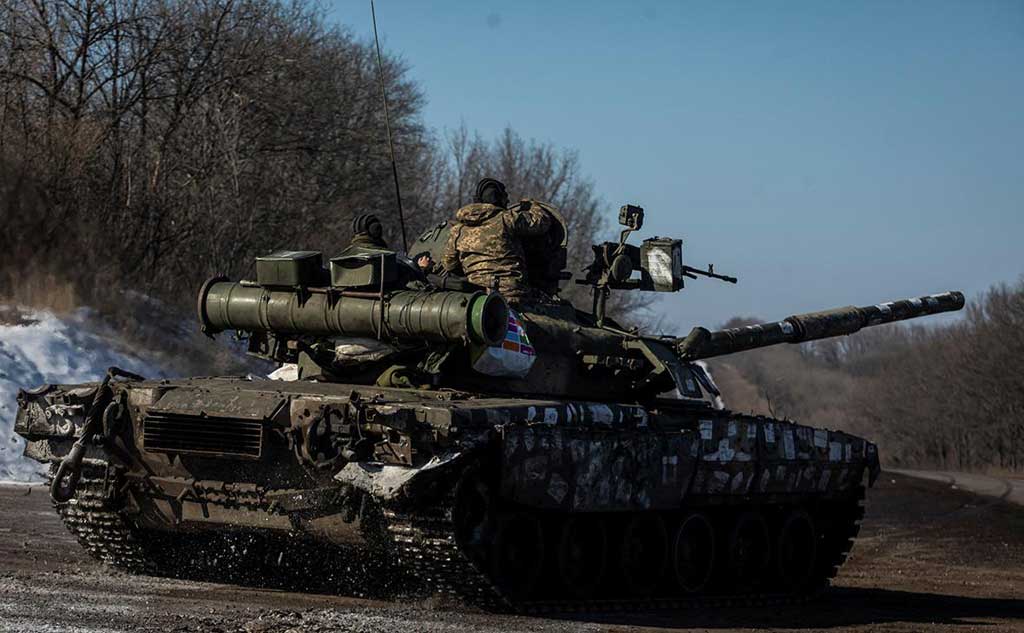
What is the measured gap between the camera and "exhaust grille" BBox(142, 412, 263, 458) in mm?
11641

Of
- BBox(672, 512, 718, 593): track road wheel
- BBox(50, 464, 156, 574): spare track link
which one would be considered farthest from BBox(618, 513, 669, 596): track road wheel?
BBox(50, 464, 156, 574): spare track link

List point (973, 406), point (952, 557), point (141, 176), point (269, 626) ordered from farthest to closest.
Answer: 1. point (973, 406)
2. point (141, 176)
3. point (952, 557)
4. point (269, 626)

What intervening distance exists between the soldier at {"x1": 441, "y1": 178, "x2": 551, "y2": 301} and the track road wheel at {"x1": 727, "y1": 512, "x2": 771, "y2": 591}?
3.15 meters

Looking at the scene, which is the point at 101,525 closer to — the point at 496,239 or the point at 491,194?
the point at 496,239

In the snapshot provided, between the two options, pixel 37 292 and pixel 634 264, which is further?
pixel 37 292

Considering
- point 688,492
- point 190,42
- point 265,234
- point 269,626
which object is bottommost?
point 269,626

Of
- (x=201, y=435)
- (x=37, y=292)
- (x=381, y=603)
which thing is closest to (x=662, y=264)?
(x=381, y=603)

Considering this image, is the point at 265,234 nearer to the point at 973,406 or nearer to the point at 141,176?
the point at 141,176

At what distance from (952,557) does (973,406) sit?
36212mm

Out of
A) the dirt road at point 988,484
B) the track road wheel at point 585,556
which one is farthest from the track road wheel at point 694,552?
the dirt road at point 988,484

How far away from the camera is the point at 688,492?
45.5 feet

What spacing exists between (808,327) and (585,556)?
3955mm

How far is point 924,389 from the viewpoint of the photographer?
5928 centimetres

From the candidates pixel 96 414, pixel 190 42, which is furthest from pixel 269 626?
pixel 190 42
